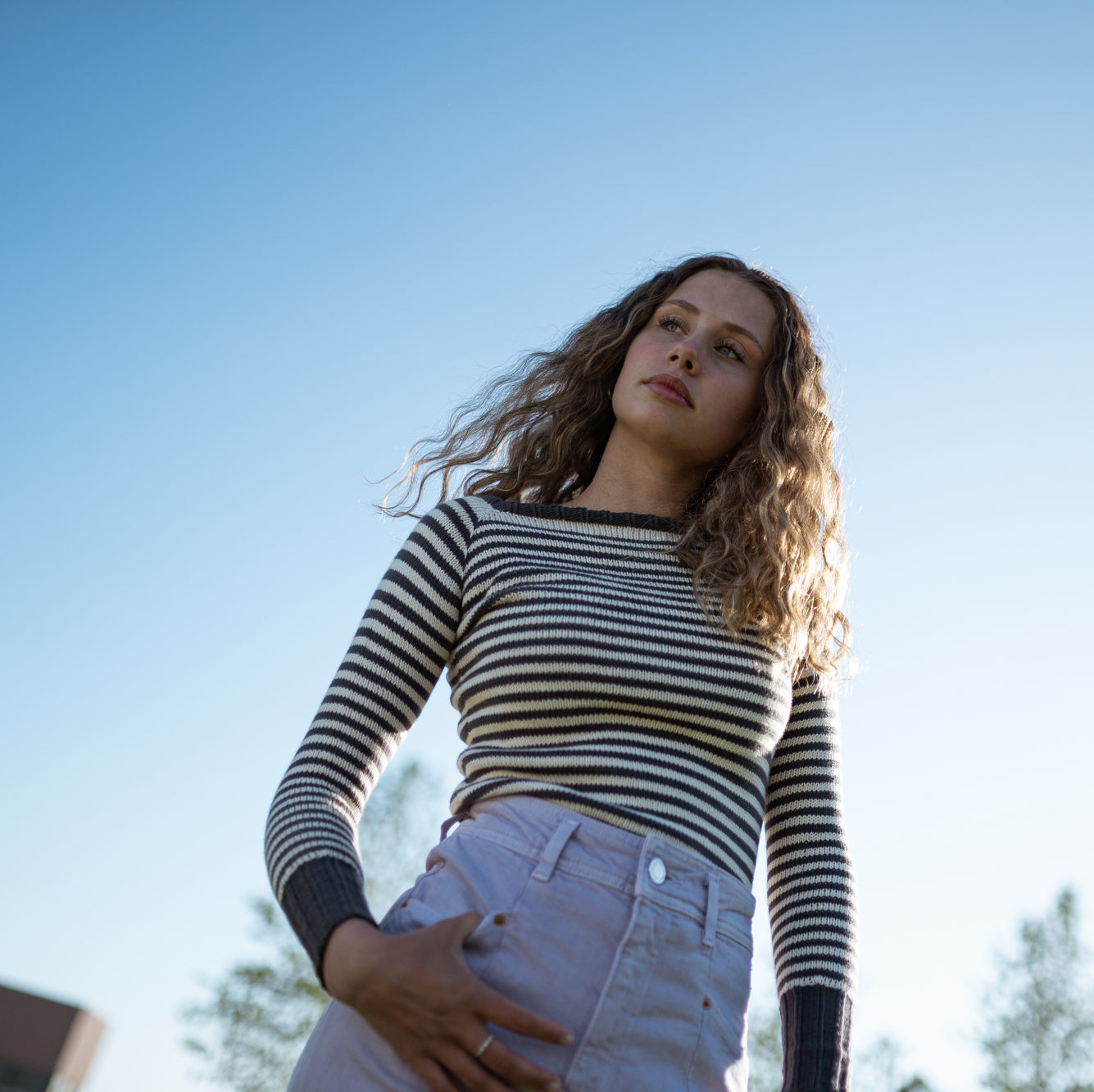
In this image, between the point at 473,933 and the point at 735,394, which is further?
the point at 735,394

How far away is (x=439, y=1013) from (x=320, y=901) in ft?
0.91

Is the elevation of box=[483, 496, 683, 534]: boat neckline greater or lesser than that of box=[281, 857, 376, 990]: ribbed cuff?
greater

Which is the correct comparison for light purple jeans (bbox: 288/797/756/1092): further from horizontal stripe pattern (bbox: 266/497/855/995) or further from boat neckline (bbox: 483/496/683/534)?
boat neckline (bbox: 483/496/683/534)

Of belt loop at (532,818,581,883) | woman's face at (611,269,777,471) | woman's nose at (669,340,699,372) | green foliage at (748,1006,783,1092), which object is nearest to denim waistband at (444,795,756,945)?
belt loop at (532,818,581,883)

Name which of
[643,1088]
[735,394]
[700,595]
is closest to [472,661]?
[700,595]

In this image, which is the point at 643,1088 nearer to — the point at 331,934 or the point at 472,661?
the point at 331,934

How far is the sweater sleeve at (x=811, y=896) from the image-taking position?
6.18 feet

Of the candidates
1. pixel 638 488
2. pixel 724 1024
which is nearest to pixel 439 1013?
pixel 724 1024

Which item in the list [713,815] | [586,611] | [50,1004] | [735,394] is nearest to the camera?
[713,815]

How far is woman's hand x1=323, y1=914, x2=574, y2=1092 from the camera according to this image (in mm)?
1456

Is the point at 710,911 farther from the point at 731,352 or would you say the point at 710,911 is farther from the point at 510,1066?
the point at 731,352

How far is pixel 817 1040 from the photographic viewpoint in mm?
1872

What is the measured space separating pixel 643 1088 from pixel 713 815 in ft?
1.57

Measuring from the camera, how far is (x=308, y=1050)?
1704mm
